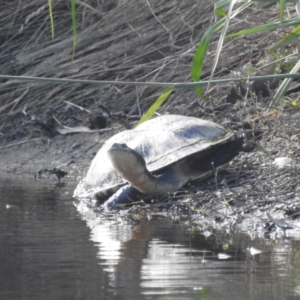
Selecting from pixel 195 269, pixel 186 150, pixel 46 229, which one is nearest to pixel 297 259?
pixel 195 269

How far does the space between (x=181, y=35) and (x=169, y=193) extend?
4217 mm

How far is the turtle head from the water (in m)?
0.77

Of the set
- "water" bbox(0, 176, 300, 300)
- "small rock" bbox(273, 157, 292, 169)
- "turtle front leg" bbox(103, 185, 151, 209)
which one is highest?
"small rock" bbox(273, 157, 292, 169)

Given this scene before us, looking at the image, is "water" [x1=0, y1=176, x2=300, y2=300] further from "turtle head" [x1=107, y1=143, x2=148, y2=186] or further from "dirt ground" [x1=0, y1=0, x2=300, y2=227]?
"dirt ground" [x1=0, y1=0, x2=300, y2=227]

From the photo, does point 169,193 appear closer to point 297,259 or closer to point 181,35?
point 297,259

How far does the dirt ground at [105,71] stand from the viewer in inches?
356

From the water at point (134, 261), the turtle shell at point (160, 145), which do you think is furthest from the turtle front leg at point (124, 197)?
the water at point (134, 261)

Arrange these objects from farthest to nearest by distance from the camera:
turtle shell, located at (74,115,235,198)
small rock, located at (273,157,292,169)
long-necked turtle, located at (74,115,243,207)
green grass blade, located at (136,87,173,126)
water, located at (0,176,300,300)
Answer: turtle shell, located at (74,115,235,198)
long-necked turtle, located at (74,115,243,207)
small rock, located at (273,157,292,169)
green grass blade, located at (136,87,173,126)
water, located at (0,176,300,300)

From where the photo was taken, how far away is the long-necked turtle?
6.92 metres

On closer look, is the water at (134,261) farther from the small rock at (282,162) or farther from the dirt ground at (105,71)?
the dirt ground at (105,71)

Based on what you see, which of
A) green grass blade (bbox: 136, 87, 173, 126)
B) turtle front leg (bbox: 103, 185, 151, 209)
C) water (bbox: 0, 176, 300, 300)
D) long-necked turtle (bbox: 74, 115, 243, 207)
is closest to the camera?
water (bbox: 0, 176, 300, 300)

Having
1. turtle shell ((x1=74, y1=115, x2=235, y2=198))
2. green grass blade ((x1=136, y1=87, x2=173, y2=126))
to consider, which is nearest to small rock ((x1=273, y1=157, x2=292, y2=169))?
turtle shell ((x1=74, y1=115, x2=235, y2=198))

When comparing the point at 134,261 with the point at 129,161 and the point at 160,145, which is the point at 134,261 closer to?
the point at 129,161

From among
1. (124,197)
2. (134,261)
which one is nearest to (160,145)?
(124,197)
